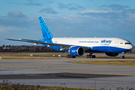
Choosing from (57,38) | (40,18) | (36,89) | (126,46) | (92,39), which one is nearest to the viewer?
(36,89)

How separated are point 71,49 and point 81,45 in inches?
189

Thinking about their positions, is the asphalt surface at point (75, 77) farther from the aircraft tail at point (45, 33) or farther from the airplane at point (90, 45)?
the aircraft tail at point (45, 33)

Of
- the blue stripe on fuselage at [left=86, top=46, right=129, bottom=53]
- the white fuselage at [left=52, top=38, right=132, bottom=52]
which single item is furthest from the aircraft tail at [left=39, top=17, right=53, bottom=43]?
the blue stripe on fuselage at [left=86, top=46, right=129, bottom=53]

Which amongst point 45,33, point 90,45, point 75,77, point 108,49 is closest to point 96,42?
point 90,45

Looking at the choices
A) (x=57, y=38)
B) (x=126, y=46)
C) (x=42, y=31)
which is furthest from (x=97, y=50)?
(x=42, y=31)

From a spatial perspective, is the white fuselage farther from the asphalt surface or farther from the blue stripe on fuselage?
the asphalt surface

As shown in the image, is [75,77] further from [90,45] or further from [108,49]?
[90,45]

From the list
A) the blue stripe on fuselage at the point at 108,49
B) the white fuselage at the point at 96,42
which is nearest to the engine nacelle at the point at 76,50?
the white fuselage at the point at 96,42

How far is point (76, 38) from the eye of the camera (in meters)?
67.2

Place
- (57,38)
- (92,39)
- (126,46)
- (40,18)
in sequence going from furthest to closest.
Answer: (40,18), (57,38), (92,39), (126,46)

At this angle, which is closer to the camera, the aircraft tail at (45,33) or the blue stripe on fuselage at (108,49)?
the blue stripe on fuselage at (108,49)

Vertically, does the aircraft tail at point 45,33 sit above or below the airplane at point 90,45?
above

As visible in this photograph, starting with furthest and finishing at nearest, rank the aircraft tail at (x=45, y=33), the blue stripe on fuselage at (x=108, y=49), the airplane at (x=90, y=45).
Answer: the aircraft tail at (x=45, y=33) → the blue stripe on fuselage at (x=108, y=49) → the airplane at (x=90, y=45)

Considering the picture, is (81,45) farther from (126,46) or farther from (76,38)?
(126,46)
